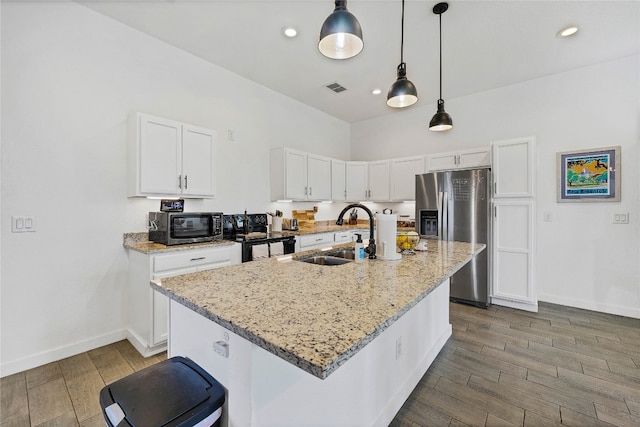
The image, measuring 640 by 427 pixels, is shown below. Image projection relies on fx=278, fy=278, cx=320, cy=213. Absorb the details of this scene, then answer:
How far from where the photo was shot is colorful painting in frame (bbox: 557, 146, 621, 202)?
10.7 ft

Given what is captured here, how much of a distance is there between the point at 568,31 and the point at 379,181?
9.33 ft

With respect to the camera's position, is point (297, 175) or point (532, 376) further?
point (297, 175)

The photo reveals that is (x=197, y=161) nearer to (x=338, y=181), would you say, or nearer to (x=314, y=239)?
(x=314, y=239)

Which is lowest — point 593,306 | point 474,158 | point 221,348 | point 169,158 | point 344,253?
point 593,306

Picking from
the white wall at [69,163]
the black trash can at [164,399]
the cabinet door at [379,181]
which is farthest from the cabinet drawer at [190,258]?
the cabinet door at [379,181]

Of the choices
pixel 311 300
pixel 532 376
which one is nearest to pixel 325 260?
pixel 311 300

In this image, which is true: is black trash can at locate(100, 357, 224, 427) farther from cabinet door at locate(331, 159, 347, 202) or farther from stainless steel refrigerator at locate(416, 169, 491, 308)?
cabinet door at locate(331, 159, 347, 202)

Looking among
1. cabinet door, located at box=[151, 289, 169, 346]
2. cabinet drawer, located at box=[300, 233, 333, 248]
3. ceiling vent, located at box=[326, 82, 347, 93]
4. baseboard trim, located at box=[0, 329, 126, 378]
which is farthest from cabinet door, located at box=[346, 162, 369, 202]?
baseboard trim, located at box=[0, 329, 126, 378]

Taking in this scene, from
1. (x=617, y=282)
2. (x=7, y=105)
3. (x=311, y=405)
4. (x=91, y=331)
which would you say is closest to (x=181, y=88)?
(x=7, y=105)

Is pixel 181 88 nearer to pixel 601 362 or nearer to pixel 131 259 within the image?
pixel 131 259

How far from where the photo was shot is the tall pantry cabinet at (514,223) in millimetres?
3305

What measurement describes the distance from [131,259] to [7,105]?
1499mm

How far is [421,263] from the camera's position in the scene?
5.38 ft

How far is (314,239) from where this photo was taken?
395 centimetres
